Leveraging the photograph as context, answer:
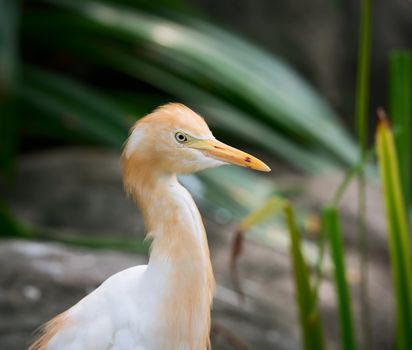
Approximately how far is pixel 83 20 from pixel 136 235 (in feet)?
2.39

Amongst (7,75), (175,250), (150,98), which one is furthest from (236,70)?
(175,250)

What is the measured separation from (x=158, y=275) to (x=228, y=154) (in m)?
0.22

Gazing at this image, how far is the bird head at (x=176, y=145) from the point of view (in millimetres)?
1105

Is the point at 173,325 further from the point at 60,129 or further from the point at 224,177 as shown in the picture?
the point at 60,129

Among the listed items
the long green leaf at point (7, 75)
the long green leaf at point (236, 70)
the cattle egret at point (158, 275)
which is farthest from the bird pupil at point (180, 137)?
the long green leaf at point (236, 70)

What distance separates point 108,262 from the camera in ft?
6.06

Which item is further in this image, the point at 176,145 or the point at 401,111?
the point at 401,111

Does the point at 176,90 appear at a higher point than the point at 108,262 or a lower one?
higher

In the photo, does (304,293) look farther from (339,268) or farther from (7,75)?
(7,75)

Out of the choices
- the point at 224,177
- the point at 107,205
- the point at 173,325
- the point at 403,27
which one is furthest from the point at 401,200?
the point at 403,27

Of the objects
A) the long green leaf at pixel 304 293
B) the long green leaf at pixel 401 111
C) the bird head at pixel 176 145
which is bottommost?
the long green leaf at pixel 304 293

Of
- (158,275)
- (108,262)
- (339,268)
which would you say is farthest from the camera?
(108,262)

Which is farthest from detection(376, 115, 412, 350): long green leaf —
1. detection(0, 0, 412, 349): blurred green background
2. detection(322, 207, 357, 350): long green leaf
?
detection(0, 0, 412, 349): blurred green background

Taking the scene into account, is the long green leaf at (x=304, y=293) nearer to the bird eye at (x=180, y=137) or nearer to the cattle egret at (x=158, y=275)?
the cattle egret at (x=158, y=275)
